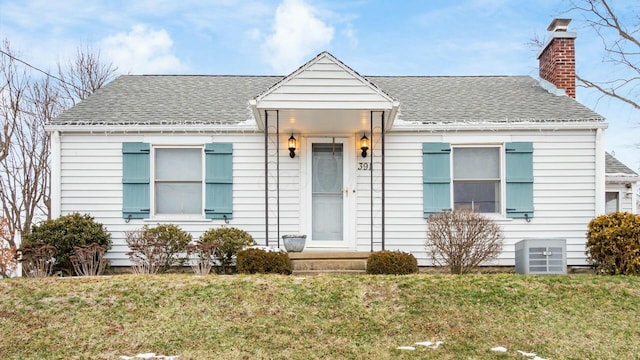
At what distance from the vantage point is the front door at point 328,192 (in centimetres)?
1198

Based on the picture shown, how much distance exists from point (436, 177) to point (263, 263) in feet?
12.8

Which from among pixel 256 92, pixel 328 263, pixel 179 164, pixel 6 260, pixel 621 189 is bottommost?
pixel 6 260

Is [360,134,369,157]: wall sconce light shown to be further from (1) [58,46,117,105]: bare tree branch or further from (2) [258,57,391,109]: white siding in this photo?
(1) [58,46,117,105]: bare tree branch

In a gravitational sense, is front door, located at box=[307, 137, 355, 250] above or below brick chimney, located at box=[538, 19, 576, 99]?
below

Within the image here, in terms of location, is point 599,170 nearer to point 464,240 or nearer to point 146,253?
point 464,240

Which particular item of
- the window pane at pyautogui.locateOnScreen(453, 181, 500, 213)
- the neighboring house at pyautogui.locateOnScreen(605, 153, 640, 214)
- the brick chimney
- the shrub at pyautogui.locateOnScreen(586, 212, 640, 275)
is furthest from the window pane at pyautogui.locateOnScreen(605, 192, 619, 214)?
the shrub at pyautogui.locateOnScreen(586, 212, 640, 275)

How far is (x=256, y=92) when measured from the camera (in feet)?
46.5

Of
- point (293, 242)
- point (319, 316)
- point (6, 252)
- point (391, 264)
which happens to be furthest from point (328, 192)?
point (6, 252)

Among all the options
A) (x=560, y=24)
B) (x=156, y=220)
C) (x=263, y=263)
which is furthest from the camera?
(x=560, y=24)

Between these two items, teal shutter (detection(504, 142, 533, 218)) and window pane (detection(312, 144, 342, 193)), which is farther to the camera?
window pane (detection(312, 144, 342, 193))

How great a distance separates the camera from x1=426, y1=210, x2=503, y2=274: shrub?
33.2 ft

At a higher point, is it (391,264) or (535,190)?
(535,190)

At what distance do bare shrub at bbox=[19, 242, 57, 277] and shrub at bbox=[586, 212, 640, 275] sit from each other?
347 inches

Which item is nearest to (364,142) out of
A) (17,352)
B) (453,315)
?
A: (453,315)
